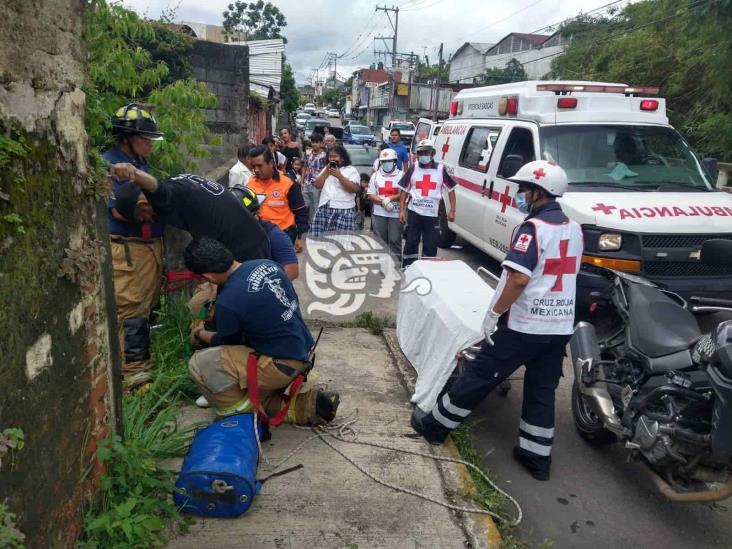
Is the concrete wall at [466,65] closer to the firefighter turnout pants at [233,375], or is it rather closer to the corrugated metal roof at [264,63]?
the corrugated metal roof at [264,63]

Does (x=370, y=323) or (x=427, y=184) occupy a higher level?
(x=427, y=184)

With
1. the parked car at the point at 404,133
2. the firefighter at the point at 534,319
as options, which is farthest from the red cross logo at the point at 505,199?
the parked car at the point at 404,133

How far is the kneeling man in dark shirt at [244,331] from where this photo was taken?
330cm

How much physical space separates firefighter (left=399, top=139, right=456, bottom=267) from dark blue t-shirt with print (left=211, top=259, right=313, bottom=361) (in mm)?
4037

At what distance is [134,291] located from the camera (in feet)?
13.5

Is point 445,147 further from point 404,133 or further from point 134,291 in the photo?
point 404,133

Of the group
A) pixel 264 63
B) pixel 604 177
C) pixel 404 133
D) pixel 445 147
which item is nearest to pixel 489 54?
Result: pixel 404 133

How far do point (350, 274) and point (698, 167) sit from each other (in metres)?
4.11

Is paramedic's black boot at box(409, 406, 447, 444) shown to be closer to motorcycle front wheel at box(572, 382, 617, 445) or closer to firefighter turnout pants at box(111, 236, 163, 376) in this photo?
motorcycle front wheel at box(572, 382, 617, 445)

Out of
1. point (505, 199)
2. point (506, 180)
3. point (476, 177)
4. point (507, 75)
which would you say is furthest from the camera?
point (507, 75)

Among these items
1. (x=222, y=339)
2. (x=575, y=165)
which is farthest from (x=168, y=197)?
(x=575, y=165)

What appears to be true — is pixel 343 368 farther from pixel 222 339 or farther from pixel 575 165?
pixel 575 165

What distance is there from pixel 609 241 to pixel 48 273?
4.79 meters

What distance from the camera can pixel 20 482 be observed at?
1.98 m
